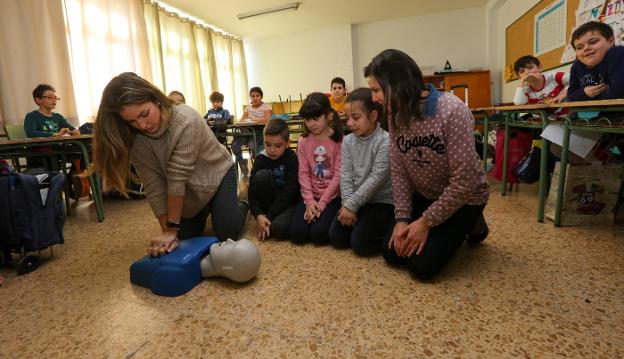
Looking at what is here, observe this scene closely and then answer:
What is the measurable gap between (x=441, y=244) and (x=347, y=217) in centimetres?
38

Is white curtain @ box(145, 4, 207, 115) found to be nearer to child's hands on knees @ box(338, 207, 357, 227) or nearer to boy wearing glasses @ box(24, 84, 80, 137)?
boy wearing glasses @ box(24, 84, 80, 137)

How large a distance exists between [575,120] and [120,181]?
1.74 metres

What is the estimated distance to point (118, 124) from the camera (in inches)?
43.3

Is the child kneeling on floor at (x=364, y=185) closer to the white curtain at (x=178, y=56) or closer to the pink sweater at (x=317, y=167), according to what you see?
the pink sweater at (x=317, y=167)

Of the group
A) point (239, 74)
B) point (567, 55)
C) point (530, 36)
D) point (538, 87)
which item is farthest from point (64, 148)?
point (530, 36)

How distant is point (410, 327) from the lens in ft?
2.61

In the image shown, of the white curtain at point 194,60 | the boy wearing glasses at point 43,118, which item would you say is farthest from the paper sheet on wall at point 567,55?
the white curtain at point 194,60

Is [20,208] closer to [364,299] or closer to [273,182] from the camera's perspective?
[273,182]

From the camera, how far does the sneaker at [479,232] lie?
47.6 inches

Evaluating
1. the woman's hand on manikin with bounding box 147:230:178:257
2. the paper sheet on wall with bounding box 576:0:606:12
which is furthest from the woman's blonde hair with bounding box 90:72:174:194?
the paper sheet on wall with bounding box 576:0:606:12

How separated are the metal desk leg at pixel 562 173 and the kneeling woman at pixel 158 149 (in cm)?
141

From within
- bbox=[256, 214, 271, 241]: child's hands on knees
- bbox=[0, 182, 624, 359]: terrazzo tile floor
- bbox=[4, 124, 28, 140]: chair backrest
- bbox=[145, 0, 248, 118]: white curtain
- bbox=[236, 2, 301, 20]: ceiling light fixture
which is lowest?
bbox=[0, 182, 624, 359]: terrazzo tile floor

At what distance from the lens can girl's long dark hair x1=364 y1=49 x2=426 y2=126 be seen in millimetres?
933

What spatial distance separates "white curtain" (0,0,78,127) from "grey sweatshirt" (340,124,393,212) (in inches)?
134
